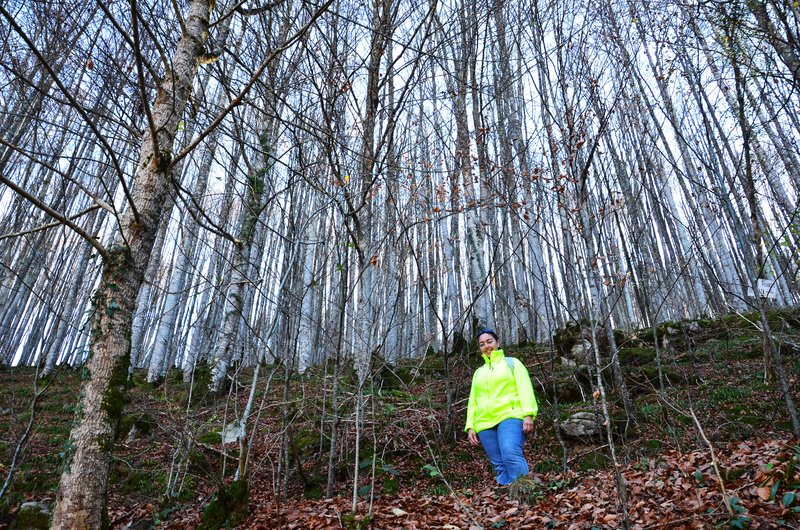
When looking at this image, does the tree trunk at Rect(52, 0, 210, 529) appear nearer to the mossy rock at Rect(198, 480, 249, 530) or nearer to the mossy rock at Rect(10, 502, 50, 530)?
the mossy rock at Rect(198, 480, 249, 530)

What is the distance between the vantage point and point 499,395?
357 cm

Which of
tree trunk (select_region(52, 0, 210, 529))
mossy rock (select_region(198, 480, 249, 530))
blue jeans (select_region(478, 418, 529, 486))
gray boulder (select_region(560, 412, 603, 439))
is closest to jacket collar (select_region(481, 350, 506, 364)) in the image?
blue jeans (select_region(478, 418, 529, 486))

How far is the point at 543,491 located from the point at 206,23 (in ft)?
15.8

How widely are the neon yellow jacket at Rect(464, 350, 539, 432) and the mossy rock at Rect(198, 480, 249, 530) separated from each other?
6.81 ft

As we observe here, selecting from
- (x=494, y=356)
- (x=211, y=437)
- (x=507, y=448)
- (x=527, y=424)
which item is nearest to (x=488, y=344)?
(x=494, y=356)

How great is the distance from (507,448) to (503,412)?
29 centimetres

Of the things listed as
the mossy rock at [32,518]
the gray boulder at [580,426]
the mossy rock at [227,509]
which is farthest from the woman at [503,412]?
the mossy rock at [32,518]

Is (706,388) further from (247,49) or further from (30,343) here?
(30,343)

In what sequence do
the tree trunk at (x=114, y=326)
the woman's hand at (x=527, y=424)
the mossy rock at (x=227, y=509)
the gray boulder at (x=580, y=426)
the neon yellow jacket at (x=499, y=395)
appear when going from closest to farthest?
the tree trunk at (x=114, y=326)
the mossy rock at (x=227, y=509)
the woman's hand at (x=527, y=424)
the neon yellow jacket at (x=499, y=395)
the gray boulder at (x=580, y=426)

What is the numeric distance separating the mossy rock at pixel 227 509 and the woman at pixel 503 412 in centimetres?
208

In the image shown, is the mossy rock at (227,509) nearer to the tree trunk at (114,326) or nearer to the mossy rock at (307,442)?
the tree trunk at (114,326)

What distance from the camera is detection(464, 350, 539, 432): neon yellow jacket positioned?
137 inches

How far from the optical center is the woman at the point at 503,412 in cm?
339

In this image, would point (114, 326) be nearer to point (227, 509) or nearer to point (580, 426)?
point (227, 509)
